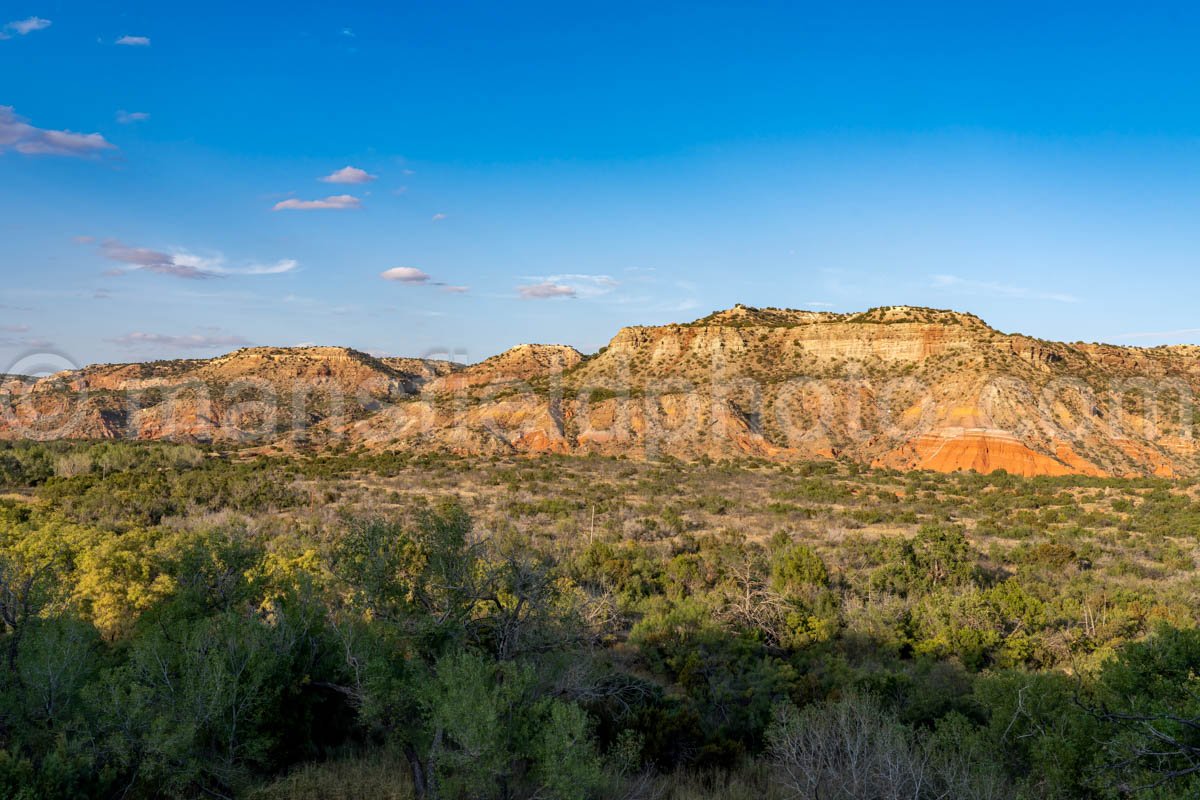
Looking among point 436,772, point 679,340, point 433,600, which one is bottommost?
point 436,772

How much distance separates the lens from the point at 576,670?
9109 millimetres

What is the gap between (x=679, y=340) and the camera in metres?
71.3

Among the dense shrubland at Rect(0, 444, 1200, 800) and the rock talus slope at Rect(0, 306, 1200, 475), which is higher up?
the rock talus slope at Rect(0, 306, 1200, 475)

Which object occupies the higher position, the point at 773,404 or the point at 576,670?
the point at 773,404

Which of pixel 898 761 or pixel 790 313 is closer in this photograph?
pixel 898 761

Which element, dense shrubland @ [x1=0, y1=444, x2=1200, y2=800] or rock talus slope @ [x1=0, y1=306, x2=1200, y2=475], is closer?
dense shrubland @ [x1=0, y1=444, x2=1200, y2=800]

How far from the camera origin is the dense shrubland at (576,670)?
289 inches

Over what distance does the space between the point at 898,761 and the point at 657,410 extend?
52615mm

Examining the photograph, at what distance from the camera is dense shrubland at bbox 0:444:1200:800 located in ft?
24.0

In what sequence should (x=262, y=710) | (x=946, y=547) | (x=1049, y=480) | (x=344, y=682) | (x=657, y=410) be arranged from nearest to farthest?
(x=262, y=710)
(x=344, y=682)
(x=946, y=547)
(x=1049, y=480)
(x=657, y=410)

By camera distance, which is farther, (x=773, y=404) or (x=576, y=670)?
(x=773, y=404)

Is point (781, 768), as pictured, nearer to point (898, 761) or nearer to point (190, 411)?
point (898, 761)

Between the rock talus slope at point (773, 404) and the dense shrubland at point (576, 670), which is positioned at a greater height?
the rock talus slope at point (773, 404)

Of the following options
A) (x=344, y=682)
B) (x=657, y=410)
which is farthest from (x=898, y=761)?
(x=657, y=410)
